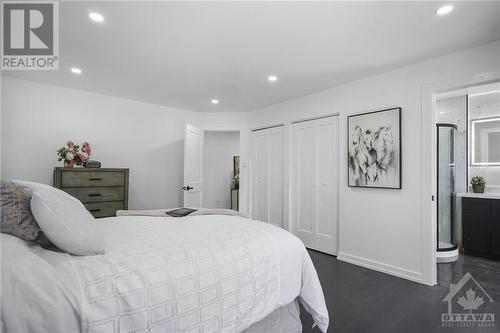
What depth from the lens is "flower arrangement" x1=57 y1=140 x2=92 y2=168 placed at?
3.31 metres

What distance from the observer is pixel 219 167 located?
21.4 ft

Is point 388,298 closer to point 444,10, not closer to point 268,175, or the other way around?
point 444,10

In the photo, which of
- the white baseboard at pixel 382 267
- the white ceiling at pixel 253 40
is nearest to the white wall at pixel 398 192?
the white baseboard at pixel 382 267

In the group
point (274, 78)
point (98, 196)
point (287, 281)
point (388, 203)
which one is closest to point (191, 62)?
point (274, 78)

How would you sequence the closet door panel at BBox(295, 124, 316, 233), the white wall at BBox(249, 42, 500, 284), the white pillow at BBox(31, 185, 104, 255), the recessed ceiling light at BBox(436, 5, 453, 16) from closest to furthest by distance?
1. the white pillow at BBox(31, 185, 104, 255)
2. the recessed ceiling light at BBox(436, 5, 453, 16)
3. the white wall at BBox(249, 42, 500, 284)
4. the closet door panel at BBox(295, 124, 316, 233)

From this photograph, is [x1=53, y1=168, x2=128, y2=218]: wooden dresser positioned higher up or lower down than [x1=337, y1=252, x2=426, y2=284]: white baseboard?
higher up

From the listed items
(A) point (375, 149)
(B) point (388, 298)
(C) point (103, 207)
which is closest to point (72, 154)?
(C) point (103, 207)

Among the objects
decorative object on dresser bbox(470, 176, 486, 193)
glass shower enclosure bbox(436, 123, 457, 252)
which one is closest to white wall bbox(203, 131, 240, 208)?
glass shower enclosure bbox(436, 123, 457, 252)

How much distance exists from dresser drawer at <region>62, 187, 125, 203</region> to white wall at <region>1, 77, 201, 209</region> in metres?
0.70

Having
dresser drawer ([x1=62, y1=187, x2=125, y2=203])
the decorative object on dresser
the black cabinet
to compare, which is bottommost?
the black cabinet

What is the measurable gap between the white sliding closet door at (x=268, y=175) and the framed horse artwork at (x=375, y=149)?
4.58 feet

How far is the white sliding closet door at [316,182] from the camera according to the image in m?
3.67

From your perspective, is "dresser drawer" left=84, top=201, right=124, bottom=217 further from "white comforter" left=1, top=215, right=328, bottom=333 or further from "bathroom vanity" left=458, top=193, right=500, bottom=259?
"bathroom vanity" left=458, top=193, right=500, bottom=259

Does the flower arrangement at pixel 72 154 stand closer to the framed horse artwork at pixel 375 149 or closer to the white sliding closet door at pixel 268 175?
the white sliding closet door at pixel 268 175
